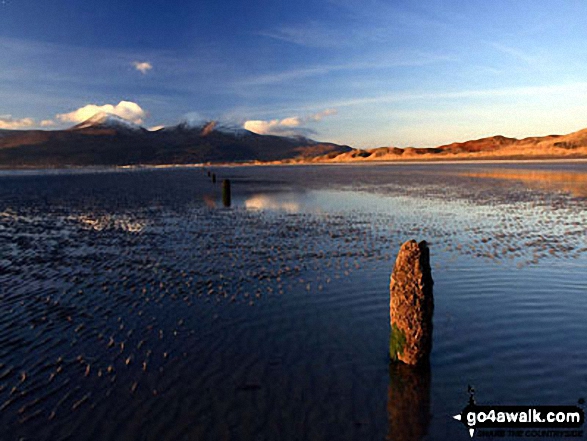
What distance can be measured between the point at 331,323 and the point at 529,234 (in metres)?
14.5

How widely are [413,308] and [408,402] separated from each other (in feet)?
5.66

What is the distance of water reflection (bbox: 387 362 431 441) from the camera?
5.68 m

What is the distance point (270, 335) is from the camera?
876cm

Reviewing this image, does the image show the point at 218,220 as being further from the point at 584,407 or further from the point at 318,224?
the point at 584,407

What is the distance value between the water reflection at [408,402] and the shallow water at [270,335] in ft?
0.11

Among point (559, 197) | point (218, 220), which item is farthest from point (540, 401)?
point (559, 197)

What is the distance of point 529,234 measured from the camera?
741 inches

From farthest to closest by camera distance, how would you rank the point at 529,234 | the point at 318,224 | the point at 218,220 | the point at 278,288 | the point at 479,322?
the point at 218,220
the point at 318,224
the point at 529,234
the point at 278,288
the point at 479,322

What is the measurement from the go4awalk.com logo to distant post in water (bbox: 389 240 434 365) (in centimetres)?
135

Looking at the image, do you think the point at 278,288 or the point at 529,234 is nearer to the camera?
the point at 278,288

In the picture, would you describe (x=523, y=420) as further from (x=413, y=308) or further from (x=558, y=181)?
(x=558, y=181)

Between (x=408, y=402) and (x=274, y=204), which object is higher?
(x=274, y=204)

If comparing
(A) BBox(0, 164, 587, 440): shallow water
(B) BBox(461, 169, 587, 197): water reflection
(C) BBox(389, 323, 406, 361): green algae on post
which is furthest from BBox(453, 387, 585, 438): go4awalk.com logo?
(B) BBox(461, 169, 587, 197): water reflection

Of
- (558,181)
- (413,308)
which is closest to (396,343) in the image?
(413,308)
